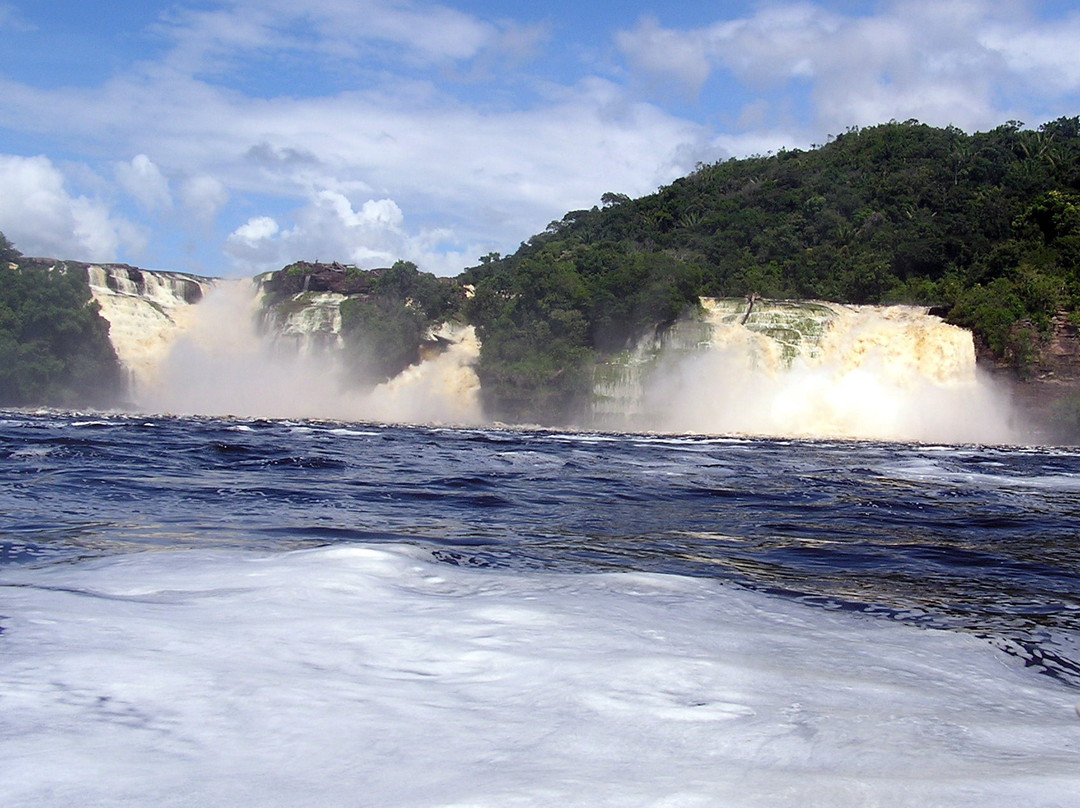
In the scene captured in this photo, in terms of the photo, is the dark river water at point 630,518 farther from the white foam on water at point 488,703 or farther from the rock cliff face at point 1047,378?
the rock cliff face at point 1047,378

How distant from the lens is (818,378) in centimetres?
3859

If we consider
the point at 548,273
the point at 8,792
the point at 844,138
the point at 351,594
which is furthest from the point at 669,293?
the point at 8,792

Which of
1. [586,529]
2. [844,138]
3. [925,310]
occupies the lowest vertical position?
[586,529]

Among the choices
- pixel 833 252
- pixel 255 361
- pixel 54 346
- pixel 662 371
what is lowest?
pixel 662 371

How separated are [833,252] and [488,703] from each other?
53.7m

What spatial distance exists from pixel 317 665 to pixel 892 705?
81.5 inches

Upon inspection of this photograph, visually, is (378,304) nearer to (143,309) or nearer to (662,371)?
(143,309)

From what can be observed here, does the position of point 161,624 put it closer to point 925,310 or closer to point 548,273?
point 925,310

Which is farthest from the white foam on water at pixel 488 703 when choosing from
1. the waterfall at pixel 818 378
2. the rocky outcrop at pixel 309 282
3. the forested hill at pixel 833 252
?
the rocky outcrop at pixel 309 282

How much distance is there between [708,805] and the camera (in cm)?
230

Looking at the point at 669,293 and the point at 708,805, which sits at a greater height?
the point at 669,293

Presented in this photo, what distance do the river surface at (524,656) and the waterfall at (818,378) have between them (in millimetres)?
28810

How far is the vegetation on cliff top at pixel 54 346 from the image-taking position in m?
47.5

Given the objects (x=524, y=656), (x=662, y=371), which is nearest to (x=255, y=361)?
(x=662, y=371)
